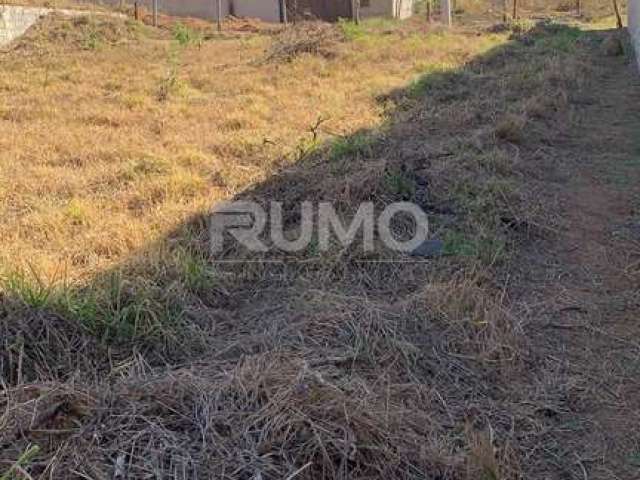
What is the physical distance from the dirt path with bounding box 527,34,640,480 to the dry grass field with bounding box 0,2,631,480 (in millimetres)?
34

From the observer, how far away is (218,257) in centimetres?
341

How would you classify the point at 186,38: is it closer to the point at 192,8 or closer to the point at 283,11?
the point at 192,8

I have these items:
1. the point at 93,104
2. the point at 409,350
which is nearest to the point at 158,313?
the point at 409,350

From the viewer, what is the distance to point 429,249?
3.43m

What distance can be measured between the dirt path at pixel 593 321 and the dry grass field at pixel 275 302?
3cm

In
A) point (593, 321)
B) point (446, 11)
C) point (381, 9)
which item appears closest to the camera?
point (593, 321)

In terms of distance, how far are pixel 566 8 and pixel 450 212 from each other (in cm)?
2377

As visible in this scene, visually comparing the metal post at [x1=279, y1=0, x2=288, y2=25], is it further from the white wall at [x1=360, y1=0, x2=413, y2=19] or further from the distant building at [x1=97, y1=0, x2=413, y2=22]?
the white wall at [x1=360, y1=0, x2=413, y2=19]

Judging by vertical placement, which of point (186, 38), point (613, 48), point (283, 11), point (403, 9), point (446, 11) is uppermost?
point (403, 9)

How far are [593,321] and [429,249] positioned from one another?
35.1 inches

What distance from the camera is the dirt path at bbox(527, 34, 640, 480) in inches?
82.4

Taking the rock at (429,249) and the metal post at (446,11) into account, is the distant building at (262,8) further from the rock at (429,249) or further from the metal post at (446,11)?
the rock at (429,249)

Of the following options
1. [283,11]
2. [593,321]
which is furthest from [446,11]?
[593,321]

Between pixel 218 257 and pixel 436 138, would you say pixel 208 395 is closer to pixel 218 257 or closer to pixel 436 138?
pixel 218 257
